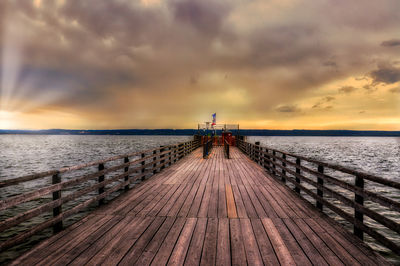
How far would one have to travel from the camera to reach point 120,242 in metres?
3.61

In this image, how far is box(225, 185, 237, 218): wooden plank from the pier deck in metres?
0.02

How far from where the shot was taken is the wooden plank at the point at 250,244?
3.09m

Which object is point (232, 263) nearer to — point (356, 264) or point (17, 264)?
point (356, 264)

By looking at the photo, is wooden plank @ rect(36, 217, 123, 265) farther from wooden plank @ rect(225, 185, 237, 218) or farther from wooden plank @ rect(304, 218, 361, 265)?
wooden plank @ rect(304, 218, 361, 265)

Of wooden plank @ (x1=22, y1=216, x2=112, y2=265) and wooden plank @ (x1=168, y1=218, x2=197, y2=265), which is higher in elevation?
wooden plank @ (x1=168, y1=218, x2=197, y2=265)

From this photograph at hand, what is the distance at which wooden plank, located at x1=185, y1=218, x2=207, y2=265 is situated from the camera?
3.09m

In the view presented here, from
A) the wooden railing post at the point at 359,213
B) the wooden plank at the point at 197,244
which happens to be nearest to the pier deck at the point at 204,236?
the wooden plank at the point at 197,244

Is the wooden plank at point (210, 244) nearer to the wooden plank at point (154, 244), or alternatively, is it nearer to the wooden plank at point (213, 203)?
the wooden plank at point (213, 203)

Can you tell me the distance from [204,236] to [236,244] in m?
0.59

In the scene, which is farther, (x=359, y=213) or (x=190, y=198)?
(x=190, y=198)

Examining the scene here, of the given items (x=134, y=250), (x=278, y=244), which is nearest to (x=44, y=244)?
(x=134, y=250)

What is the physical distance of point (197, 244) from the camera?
3.54 meters

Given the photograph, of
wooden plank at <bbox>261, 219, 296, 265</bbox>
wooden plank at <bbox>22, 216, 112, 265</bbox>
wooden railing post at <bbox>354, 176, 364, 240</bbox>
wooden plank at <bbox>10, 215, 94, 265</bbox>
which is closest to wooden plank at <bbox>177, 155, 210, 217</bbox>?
wooden plank at <bbox>22, 216, 112, 265</bbox>

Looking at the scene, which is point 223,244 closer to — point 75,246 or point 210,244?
point 210,244
